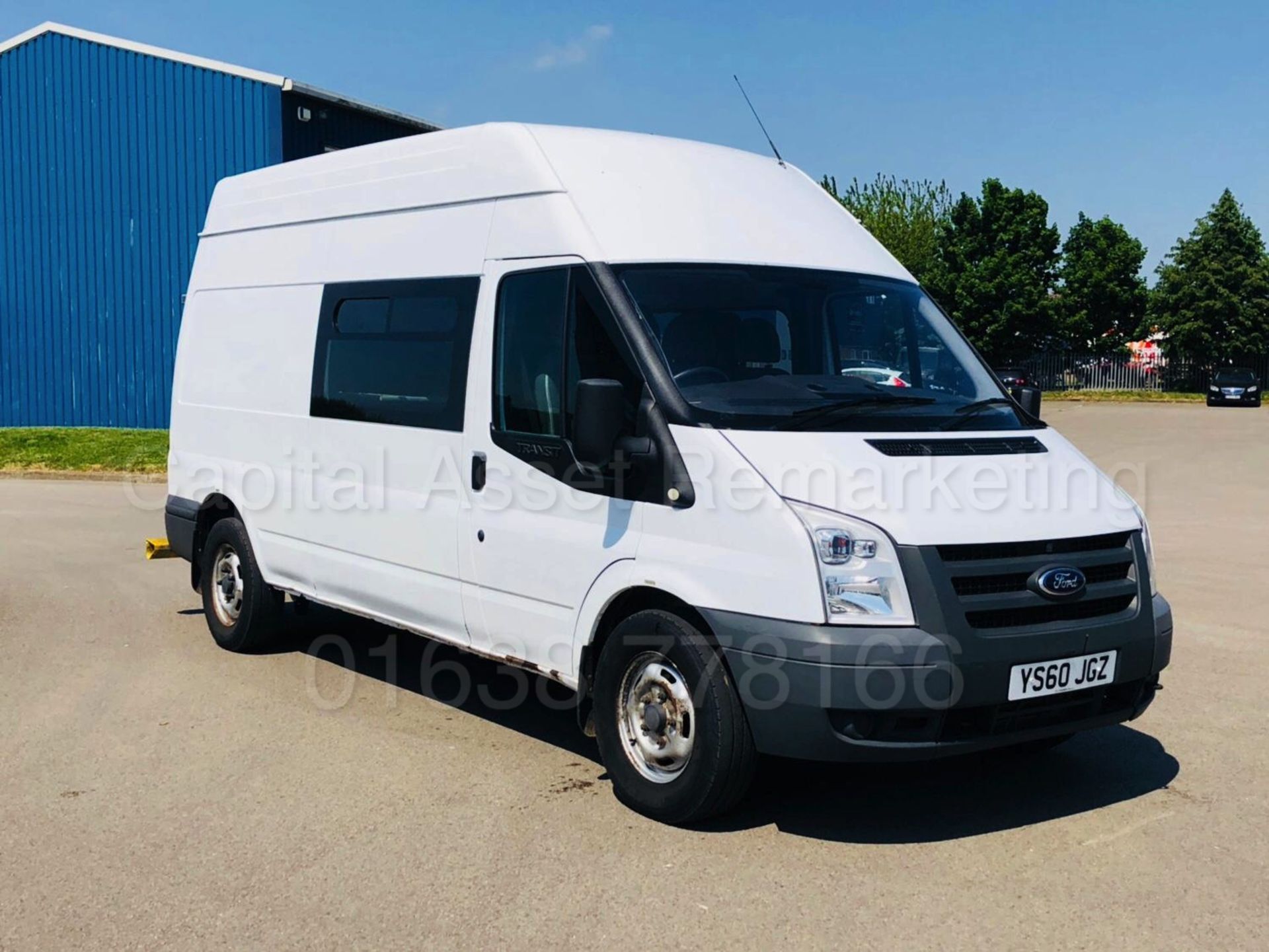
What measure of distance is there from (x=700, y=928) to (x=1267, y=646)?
5.49 meters

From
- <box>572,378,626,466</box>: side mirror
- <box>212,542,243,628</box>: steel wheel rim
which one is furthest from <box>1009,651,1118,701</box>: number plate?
<box>212,542,243,628</box>: steel wheel rim

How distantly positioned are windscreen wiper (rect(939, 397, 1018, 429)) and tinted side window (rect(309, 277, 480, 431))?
2.14m

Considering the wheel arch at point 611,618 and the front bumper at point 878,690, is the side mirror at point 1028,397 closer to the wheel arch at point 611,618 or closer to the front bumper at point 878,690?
the front bumper at point 878,690

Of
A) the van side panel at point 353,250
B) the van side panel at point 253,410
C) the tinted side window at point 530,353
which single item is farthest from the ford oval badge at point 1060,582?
the van side panel at point 253,410

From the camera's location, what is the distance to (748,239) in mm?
5953

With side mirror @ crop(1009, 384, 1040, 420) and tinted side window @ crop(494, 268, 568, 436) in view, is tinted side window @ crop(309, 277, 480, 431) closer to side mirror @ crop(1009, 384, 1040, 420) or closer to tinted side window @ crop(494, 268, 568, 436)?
tinted side window @ crop(494, 268, 568, 436)

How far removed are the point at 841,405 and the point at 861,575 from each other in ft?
2.90

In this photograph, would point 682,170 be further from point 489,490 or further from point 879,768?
point 879,768

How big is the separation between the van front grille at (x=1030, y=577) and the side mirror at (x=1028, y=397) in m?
1.45

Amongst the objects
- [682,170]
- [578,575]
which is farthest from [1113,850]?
[682,170]

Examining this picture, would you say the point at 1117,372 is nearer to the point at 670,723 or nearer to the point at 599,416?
the point at 670,723

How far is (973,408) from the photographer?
18.7 ft

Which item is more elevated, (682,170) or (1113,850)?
(682,170)

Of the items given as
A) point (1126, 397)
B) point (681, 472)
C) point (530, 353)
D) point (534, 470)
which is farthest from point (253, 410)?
point (1126, 397)
